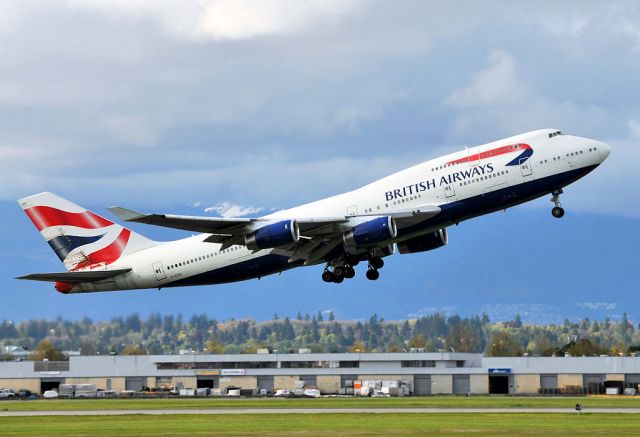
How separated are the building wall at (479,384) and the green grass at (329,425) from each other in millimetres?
65648

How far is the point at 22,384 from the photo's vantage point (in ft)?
506

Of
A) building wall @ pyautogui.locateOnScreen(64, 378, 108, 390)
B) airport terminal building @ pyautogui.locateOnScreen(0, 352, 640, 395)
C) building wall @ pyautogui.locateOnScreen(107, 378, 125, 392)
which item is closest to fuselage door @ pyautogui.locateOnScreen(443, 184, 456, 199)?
airport terminal building @ pyautogui.locateOnScreen(0, 352, 640, 395)

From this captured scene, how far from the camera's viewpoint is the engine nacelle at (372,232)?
230ft

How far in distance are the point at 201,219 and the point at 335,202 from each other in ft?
31.9

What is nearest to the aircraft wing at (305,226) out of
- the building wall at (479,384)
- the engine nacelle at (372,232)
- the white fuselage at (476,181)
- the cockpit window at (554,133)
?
the engine nacelle at (372,232)

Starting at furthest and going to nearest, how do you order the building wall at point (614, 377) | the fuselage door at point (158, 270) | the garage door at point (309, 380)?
the garage door at point (309, 380) < the building wall at point (614, 377) < the fuselage door at point (158, 270)

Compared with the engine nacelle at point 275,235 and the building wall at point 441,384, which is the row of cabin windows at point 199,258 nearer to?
the engine nacelle at point 275,235

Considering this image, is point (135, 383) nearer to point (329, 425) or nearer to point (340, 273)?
point (340, 273)

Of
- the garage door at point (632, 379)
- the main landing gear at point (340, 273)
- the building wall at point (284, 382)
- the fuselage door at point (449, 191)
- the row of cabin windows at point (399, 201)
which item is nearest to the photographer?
the fuselage door at point (449, 191)

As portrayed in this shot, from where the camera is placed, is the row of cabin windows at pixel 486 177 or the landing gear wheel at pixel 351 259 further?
the landing gear wheel at pixel 351 259

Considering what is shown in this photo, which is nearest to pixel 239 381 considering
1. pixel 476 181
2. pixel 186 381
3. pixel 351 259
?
pixel 186 381

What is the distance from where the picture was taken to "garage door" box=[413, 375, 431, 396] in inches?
5832

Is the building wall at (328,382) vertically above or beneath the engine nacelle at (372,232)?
beneath

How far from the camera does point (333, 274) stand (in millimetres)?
75812
